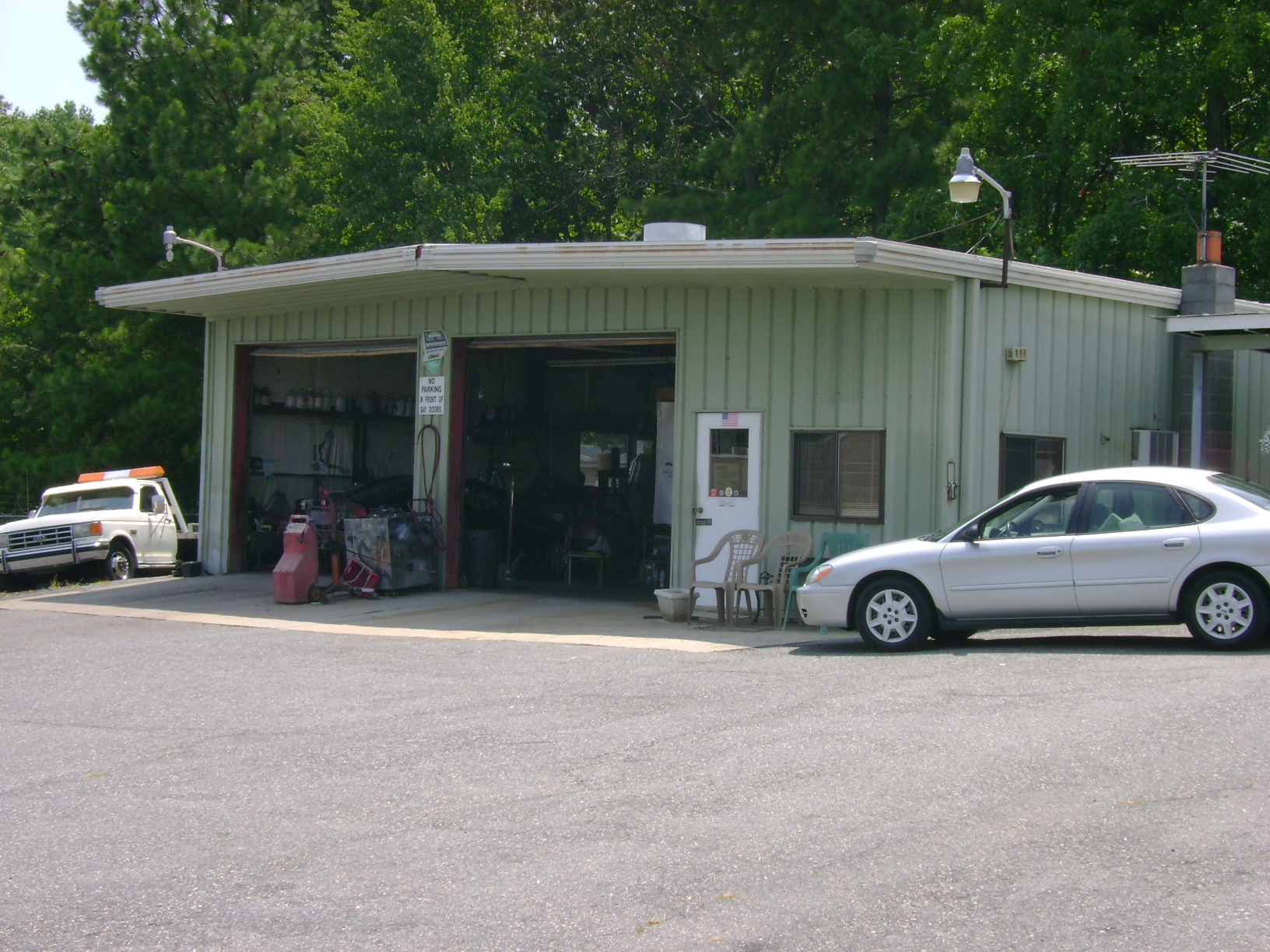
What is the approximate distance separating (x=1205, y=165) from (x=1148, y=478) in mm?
10558

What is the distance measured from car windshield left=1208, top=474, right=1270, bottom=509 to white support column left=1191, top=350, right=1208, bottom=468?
16.1 ft

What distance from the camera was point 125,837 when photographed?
583cm

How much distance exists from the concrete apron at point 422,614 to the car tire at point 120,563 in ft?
→ 4.84

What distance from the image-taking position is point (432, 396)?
16906mm

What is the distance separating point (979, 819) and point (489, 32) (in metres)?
31.9

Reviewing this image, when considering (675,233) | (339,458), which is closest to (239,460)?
(339,458)

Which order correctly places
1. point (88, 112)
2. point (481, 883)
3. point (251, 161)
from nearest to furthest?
point (481, 883) < point (251, 161) < point (88, 112)

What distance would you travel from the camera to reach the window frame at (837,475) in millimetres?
13820

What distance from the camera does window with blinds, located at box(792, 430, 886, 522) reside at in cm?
1390

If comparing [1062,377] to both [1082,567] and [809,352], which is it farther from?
[1082,567]

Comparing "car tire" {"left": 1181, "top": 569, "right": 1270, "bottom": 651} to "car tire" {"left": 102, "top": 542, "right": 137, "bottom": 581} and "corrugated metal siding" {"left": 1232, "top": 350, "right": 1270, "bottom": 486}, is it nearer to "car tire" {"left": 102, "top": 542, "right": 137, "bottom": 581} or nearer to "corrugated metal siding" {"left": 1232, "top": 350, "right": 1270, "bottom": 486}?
"corrugated metal siding" {"left": 1232, "top": 350, "right": 1270, "bottom": 486}

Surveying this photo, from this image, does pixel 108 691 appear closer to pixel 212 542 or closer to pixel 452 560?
pixel 452 560

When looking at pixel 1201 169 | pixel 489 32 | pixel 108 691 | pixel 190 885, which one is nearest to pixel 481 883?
pixel 190 885

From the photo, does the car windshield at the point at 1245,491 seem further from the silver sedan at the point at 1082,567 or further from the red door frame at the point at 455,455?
the red door frame at the point at 455,455
